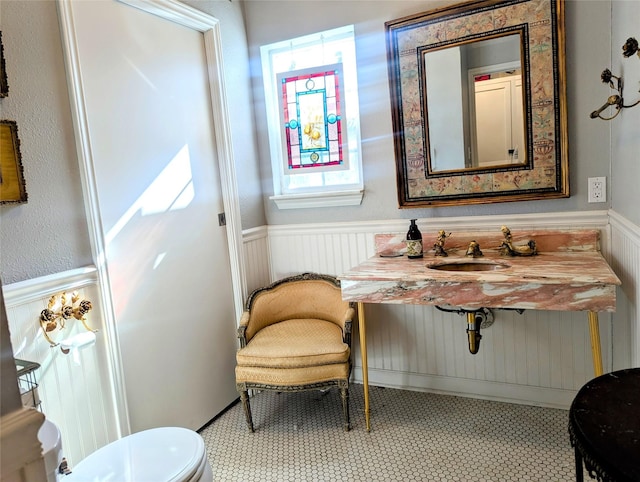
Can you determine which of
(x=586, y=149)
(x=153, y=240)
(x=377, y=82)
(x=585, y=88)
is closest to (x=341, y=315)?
(x=153, y=240)

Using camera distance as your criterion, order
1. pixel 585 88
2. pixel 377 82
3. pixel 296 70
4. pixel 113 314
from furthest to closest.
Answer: pixel 296 70 < pixel 377 82 < pixel 585 88 < pixel 113 314

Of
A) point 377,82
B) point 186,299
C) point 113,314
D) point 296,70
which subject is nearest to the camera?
point 113,314

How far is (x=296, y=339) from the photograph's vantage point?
94.1 inches

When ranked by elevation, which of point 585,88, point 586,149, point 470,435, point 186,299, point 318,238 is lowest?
point 470,435

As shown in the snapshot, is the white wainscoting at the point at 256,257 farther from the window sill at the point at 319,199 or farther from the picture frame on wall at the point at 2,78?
the picture frame on wall at the point at 2,78

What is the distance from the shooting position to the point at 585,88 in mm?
2123

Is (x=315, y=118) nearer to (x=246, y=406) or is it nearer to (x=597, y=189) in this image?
(x=597, y=189)

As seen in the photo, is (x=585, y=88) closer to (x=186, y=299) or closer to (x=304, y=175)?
(x=304, y=175)

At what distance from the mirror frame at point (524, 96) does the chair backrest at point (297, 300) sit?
671 millimetres

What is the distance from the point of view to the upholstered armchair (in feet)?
7.34

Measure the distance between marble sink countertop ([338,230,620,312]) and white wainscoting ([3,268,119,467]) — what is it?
1097 mm

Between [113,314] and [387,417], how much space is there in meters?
1.47

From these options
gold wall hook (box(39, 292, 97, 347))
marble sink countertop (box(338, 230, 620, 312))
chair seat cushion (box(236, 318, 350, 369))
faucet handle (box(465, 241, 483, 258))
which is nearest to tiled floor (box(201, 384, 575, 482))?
chair seat cushion (box(236, 318, 350, 369))

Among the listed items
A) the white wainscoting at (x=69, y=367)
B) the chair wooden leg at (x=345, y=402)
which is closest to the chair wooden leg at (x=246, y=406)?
the chair wooden leg at (x=345, y=402)
